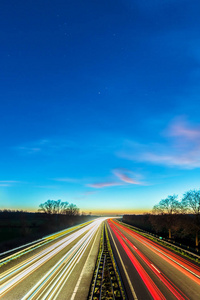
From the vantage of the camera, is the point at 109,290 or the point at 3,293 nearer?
the point at 3,293

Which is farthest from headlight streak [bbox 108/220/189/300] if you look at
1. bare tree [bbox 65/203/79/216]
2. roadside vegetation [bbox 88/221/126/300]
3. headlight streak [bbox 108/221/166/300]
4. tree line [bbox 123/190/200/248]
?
bare tree [bbox 65/203/79/216]

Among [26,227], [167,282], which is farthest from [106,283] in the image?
[26,227]

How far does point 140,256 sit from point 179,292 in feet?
37.5

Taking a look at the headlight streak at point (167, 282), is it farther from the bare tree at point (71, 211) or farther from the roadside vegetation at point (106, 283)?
the bare tree at point (71, 211)

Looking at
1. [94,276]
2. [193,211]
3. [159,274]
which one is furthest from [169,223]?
[94,276]

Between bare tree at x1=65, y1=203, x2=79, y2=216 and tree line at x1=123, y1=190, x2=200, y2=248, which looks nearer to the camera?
tree line at x1=123, y1=190, x2=200, y2=248

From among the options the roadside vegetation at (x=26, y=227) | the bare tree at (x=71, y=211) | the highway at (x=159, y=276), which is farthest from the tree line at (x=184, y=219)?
the bare tree at (x=71, y=211)

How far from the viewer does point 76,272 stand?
1889 centimetres

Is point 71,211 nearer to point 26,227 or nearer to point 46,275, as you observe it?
point 26,227

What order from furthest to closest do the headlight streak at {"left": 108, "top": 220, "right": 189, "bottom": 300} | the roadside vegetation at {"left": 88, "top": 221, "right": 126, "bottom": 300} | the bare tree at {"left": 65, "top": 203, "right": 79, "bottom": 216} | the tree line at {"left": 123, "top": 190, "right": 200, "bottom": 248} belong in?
the bare tree at {"left": 65, "top": 203, "right": 79, "bottom": 216}, the tree line at {"left": 123, "top": 190, "right": 200, "bottom": 248}, the headlight streak at {"left": 108, "top": 220, "right": 189, "bottom": 300}, the roadside vegetation at {"left": 88, "top": 221, "right": 126, "bottom": 300}

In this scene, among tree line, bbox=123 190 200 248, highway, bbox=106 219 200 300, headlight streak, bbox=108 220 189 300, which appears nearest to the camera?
headlight streak, bbox=108 220 189 300

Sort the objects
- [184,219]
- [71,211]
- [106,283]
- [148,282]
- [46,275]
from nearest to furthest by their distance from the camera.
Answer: [106,283] < [148,282] < [46,275] < [184,219] < [71,211]

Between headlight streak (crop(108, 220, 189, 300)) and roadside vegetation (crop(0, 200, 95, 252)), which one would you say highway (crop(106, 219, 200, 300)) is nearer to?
headlight streak (crop(108, 220, 189, 300))

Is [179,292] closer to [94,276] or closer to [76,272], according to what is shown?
[94,276]
